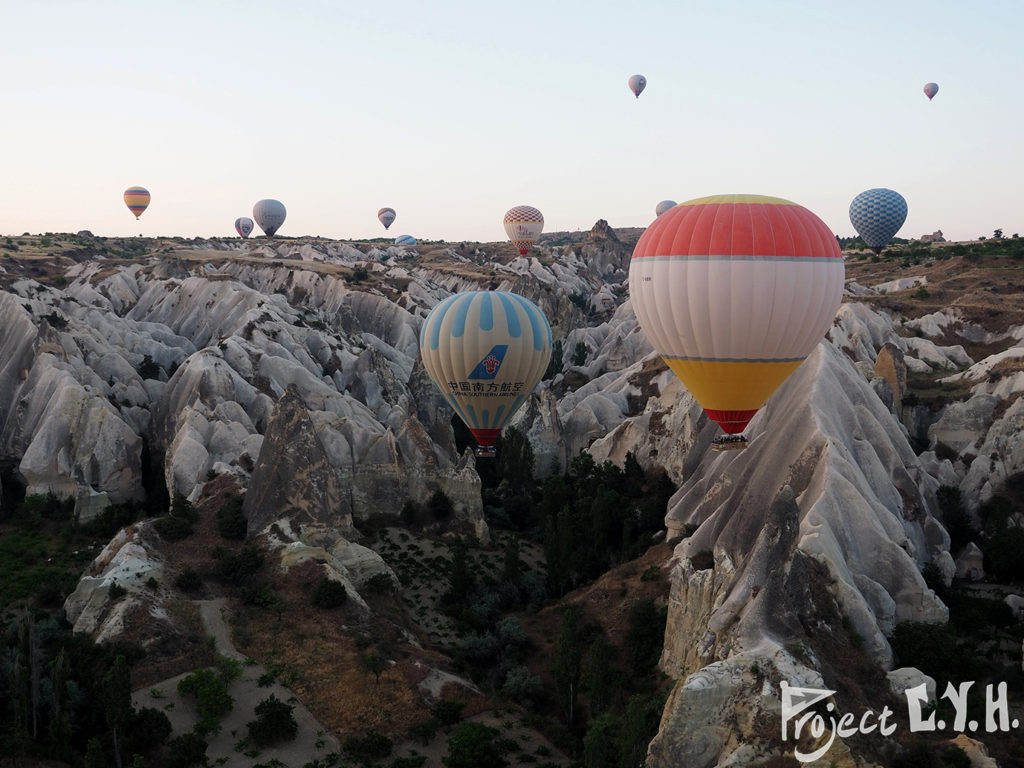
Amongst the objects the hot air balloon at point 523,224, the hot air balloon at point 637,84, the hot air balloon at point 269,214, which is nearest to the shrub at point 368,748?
the hot air balloon at point 637,84

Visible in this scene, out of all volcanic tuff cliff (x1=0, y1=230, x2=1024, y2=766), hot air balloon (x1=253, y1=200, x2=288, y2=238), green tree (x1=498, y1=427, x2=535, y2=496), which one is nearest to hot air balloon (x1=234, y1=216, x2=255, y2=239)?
hot air balloon (x1=253, y1=200, x2=288, y2=238)

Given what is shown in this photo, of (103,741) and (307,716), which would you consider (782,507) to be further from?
(103,741)

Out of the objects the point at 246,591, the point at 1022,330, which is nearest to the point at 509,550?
the point at 246,591

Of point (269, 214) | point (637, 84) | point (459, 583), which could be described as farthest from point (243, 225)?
point (459, 583)

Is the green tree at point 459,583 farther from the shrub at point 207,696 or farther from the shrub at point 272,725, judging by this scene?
the shrub at point 207,696

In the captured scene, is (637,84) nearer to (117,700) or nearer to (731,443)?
(731,443)

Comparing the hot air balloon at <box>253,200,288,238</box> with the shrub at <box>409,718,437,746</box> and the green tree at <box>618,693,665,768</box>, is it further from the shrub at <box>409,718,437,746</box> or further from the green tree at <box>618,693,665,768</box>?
the green tree at <box>618,693,665,768</box>
